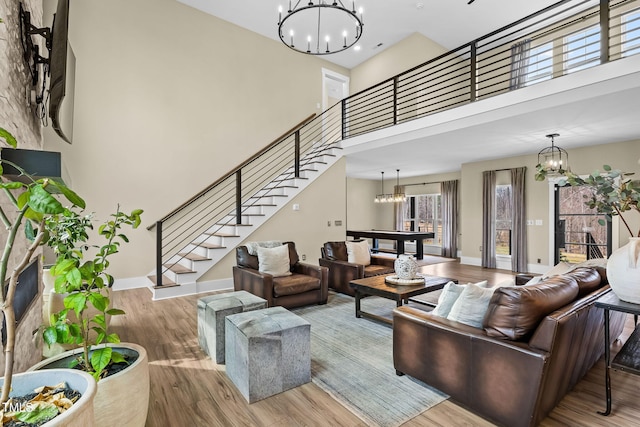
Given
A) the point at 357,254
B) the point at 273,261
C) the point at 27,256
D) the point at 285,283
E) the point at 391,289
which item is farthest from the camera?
the point at 357,254

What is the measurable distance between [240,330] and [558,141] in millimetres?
6521

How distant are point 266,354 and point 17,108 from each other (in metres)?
2.53

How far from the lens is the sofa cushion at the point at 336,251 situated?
530 cm

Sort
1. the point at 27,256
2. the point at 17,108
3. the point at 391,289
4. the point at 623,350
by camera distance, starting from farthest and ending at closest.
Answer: the point at 391,289
the point at 17,108
the point at 623,350
the point at 27,256

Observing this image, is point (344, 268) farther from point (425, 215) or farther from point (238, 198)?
point (425, 215)

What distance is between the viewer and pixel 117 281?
17.6 feet

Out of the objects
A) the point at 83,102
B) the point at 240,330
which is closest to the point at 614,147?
the point at 240,330

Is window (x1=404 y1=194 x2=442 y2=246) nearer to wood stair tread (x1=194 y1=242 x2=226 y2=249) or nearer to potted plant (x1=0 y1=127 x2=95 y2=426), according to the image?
wood stair tread (x1=194 y1=242 x2=226 y2=249)

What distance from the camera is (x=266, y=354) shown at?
7.45 feet

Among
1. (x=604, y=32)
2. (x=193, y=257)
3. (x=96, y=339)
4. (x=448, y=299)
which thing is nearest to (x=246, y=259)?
(x=193, y=257)

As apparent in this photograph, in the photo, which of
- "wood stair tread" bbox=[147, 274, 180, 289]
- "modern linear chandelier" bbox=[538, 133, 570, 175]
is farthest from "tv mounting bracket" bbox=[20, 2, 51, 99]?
"modern linear chandelier" bbox=[538, 133, 570, 175]

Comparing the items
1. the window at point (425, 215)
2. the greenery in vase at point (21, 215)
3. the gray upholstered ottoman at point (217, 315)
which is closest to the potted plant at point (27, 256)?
the greenery in vase at point (21, 215)

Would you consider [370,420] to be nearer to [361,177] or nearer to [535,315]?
[535,315]

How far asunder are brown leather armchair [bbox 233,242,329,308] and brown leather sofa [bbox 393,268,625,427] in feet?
6.69
